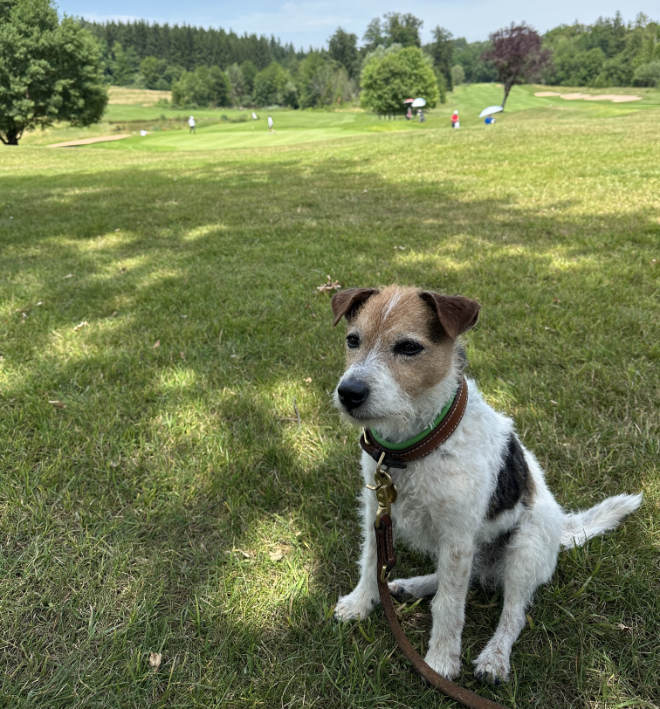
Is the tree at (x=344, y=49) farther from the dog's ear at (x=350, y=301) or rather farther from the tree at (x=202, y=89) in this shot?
the dog's ear at (x=350, y=301)

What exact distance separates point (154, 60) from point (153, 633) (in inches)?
6499

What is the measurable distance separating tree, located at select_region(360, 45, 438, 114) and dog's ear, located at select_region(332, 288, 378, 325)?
256 feet

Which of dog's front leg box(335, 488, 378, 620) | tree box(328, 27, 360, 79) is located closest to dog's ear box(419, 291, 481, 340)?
dog's front leg box(335, 488, 378, 620)

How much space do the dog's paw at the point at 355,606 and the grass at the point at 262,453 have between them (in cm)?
5

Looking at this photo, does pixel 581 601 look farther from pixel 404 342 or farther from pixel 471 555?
pixel 404 342

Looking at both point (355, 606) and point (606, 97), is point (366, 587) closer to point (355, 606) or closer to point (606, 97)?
point (355, 606)

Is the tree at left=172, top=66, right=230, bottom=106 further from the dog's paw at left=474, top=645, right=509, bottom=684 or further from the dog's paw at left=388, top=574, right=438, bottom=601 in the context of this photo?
the dog's paw at left=474, top=645, right=509, bottom=684

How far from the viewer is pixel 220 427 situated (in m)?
3.46

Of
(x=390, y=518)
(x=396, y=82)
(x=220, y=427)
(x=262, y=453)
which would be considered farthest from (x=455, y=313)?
(x=396, y=82)

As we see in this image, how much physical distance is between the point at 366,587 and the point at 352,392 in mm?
1108

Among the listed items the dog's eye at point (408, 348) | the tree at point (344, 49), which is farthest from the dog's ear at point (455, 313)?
the tree at point (344, 49)

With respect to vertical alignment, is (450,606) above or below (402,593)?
above

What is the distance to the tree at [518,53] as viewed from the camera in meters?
47.0

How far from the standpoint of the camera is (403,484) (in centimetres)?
207
